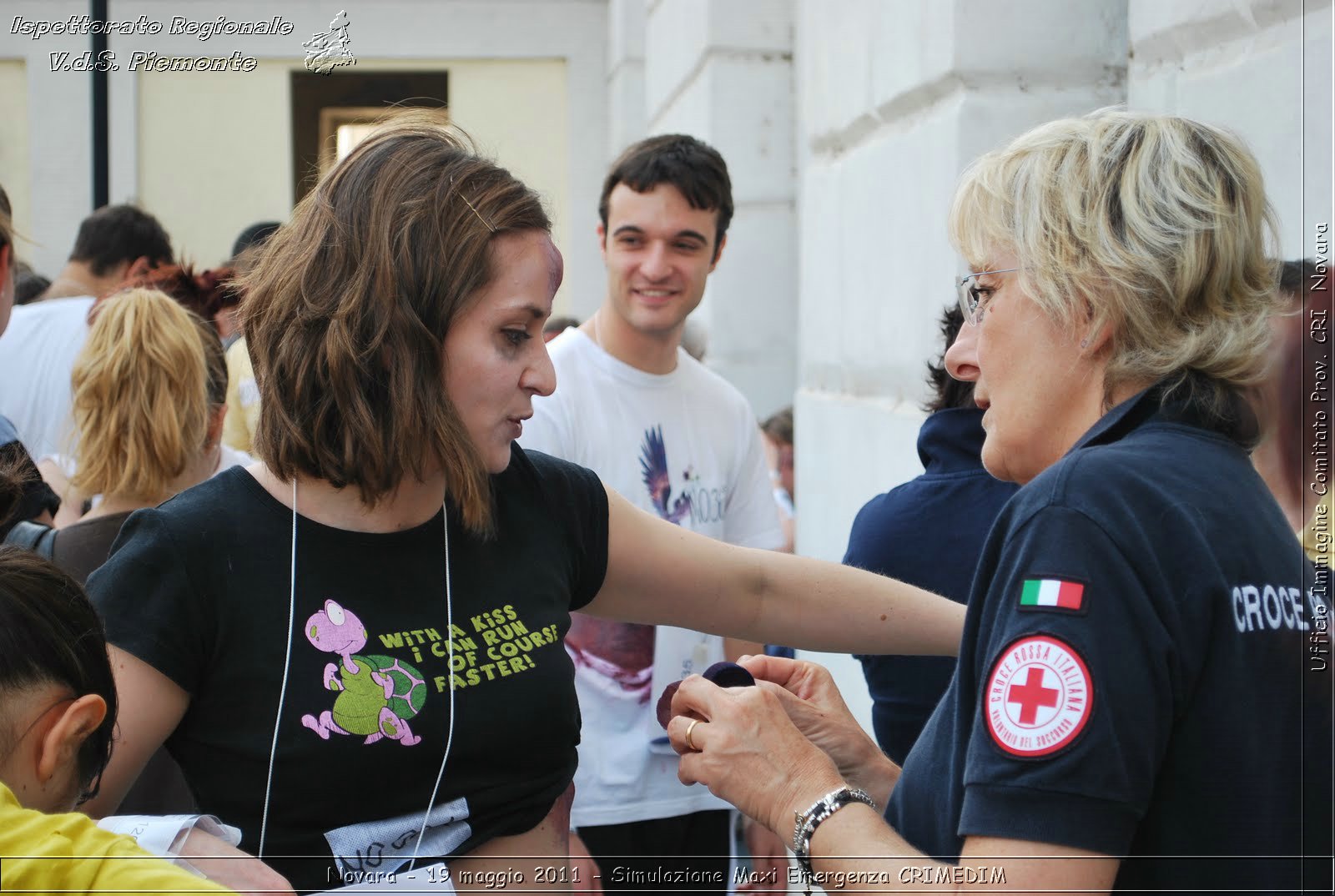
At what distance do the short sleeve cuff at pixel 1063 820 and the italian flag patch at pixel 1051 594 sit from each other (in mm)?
182

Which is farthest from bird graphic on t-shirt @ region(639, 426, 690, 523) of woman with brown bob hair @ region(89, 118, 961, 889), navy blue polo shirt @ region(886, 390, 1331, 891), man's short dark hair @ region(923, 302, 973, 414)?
navy blue polo shirt @ region(886, 390, 1331, 891)

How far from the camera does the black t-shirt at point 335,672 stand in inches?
65.4

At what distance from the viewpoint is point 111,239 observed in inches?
216

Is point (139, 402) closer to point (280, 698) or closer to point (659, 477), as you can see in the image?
point (659, 477)

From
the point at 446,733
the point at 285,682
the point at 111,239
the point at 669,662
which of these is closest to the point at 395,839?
the point at 446,733

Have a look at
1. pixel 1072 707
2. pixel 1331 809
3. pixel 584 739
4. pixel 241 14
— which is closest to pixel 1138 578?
pixel 1072 707

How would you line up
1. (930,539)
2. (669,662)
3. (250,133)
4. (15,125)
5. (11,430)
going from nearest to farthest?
(930,539), (11,430), (669,662), (15,125), (250,133)

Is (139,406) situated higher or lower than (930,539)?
higher

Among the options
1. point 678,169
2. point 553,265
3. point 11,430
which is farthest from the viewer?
point 678,169

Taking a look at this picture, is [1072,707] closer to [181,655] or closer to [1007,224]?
[1007,224]

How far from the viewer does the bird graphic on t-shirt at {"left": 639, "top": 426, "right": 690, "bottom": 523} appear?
3283 mm

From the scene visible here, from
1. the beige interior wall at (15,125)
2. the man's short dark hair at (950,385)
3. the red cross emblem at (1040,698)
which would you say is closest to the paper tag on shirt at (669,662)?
the man's short dark hair at (950,385)

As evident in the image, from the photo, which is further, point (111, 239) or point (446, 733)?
point (111, 239)

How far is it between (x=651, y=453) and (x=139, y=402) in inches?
47.7
